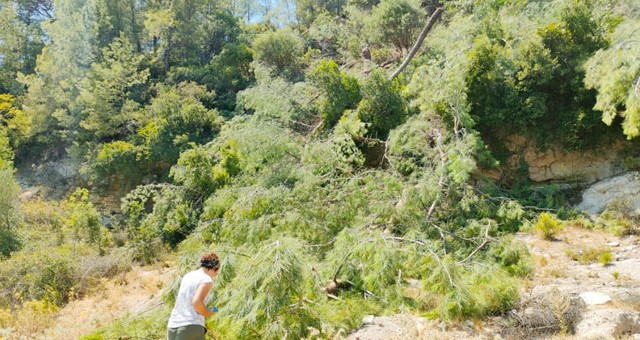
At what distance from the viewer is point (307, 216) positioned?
6.30 m

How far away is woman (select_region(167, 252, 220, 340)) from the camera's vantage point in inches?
128

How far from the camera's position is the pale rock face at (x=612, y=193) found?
23.8 feet

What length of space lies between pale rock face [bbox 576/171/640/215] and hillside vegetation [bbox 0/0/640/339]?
0.40m

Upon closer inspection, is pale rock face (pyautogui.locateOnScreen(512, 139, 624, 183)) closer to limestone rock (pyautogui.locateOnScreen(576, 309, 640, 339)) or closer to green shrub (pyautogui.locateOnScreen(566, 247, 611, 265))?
green shrub (pyautogui.locateOnScreen(566, 247, 611, 265))

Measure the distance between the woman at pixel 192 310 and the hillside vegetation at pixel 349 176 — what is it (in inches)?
13.3

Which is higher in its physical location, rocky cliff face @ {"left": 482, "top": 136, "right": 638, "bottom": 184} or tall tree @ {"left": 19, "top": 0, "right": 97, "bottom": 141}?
tall tree @ {"left": 19, "top": 0, "right": 97, "bottom": 141}

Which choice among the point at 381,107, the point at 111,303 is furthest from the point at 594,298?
the point at 111,303

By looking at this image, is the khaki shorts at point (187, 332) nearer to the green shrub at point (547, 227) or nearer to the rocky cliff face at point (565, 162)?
the green shrub at point (547, 227)

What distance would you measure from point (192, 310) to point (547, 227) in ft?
19.4

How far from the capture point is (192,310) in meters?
3.30

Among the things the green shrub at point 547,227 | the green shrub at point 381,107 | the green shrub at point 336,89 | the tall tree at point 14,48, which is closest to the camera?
the green shrub at point 547,227

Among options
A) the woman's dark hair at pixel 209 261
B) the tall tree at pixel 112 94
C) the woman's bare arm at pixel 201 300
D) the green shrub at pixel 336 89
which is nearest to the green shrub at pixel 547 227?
the green shrub at pixel 336 89

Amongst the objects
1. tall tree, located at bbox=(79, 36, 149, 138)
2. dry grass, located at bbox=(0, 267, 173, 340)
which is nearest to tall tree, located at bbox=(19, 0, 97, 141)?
tall tree, located at bbox=(79, 36, 149, 138)

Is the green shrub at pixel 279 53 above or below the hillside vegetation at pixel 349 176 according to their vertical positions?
above
